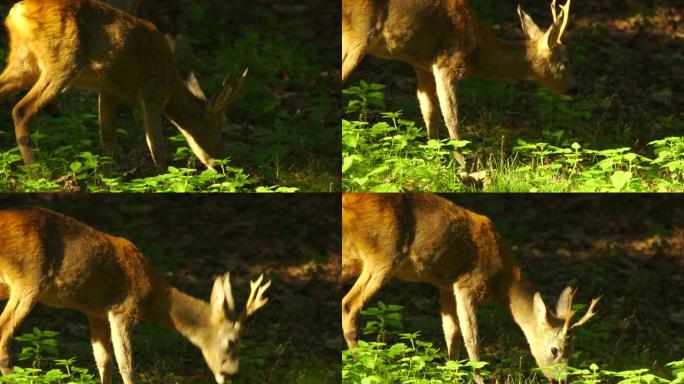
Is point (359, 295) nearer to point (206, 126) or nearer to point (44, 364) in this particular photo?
point (206, 126)

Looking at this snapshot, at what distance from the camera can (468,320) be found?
16078mm

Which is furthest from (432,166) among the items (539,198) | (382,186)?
(539,198)

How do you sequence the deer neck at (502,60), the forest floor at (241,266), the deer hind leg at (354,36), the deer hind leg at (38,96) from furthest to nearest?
the forest floor at (241,266) < the deer neck at (502,60) < the deer hind leg at (354,36) < the deer hind leg at (38,96)

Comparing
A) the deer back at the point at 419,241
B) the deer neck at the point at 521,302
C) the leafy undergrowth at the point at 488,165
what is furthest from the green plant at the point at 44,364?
the deer neck at the point at 521,302

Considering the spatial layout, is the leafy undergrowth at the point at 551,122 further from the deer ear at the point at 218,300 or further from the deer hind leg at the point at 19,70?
the deer hind leg at the point at 19,70

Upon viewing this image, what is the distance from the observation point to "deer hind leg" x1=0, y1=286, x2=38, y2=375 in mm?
15156

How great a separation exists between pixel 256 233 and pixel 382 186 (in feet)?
10.5

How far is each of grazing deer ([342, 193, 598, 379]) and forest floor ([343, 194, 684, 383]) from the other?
392 millimetres

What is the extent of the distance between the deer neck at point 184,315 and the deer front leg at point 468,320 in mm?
1884

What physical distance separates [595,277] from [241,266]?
3.09 metres

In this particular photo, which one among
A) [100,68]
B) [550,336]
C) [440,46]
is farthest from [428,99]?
[100,68]

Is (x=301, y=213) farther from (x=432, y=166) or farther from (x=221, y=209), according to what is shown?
(x=432, y=166)

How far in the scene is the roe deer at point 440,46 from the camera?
16406mm

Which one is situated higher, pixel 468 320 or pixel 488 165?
pixel 488 165
